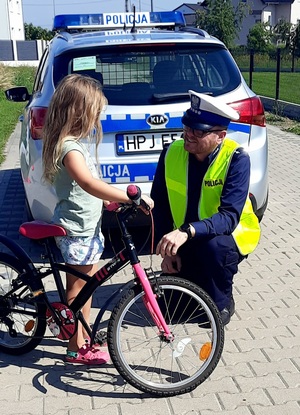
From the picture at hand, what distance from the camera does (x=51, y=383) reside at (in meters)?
3.30

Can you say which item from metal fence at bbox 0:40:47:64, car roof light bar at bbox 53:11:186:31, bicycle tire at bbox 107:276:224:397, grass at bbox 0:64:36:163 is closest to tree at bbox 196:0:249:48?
metal fence at bbox 0:40:47:64

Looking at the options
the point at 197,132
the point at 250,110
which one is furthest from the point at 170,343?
the point at 250,110

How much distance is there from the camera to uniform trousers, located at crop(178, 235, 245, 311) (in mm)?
3596

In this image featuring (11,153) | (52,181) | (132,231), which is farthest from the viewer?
(11,153)

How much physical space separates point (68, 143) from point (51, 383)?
4.36ft

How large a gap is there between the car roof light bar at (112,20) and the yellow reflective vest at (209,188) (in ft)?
9.19

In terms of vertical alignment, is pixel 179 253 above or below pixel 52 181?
below

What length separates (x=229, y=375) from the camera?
332 cm

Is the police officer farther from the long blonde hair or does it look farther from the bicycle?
the long blonde hair

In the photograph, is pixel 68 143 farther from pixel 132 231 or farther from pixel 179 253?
pixel 132 231

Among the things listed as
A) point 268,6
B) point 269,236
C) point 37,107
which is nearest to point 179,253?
point 37,107

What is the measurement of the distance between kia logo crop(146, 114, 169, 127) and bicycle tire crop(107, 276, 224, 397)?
5.11ft

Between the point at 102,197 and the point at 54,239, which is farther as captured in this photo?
the point at 54,239

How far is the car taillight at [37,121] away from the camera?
4492mm
